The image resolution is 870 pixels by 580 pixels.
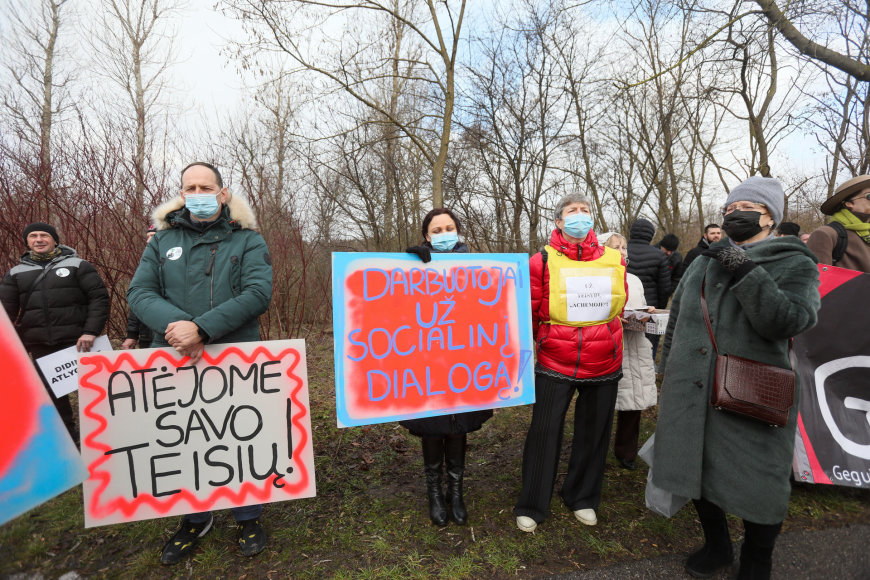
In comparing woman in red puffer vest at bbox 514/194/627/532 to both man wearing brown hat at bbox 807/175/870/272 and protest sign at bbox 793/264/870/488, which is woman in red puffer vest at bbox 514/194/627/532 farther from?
man wearing brown hat at bbox 807/175/870/272

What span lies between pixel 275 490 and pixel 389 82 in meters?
13.6

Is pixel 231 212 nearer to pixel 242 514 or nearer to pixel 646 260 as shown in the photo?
pixel 242 514

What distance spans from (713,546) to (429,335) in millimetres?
1956

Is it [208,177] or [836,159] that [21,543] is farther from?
[836,159]

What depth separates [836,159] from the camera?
10.5 metres

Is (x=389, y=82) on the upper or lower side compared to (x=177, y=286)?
upper

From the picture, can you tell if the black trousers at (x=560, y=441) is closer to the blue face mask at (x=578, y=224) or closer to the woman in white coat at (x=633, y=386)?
the woman in white coat at (x=633, y=386)

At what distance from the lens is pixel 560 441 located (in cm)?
280

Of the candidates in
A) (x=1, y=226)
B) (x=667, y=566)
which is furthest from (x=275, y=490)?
(x=1, y=226)

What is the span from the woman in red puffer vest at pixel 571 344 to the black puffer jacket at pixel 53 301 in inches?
162

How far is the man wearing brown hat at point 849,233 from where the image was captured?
327cm

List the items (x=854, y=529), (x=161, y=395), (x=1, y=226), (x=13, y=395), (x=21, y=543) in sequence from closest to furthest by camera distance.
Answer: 1. (x=13, y=395)
2. (x=21, y=543)
3. (x=161, y=395)
4. (x=854, y=529)
5. (x=1, y=226)

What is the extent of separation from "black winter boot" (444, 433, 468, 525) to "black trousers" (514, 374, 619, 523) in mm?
370

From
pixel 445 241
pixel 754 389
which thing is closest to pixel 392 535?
pixel 445 241
